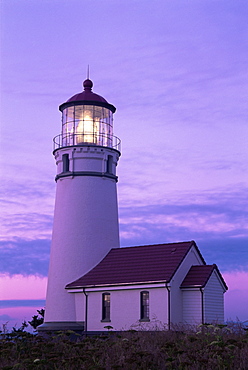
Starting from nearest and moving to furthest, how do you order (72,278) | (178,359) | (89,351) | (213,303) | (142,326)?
(178,359) → (89,351) → (142,326) → (213,303) → (72,278)

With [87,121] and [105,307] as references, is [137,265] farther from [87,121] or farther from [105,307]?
[87,121]

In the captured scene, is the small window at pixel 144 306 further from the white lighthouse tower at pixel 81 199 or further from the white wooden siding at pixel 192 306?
the white lighthouse tower at pixel 81 199

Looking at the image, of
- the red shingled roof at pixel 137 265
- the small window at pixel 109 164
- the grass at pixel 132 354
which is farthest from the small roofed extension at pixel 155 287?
the grass at pixel 132 354

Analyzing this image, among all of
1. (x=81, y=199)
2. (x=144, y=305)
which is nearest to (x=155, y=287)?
(x=144, y=305)

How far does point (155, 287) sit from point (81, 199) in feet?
24.5

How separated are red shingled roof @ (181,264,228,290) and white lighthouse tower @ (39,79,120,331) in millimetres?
5679

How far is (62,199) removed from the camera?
107 ft

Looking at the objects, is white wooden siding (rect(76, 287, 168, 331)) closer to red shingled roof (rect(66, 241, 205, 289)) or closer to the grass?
red shingled roof (rect(66, 241, 205, 289))

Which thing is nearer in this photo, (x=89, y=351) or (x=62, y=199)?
(x=89, y=351)

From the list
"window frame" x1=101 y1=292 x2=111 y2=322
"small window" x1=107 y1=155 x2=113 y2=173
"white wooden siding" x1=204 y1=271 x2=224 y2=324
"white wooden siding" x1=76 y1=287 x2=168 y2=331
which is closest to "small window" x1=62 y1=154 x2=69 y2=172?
"small window" x1=107 y1=155 x2=113 y2=173

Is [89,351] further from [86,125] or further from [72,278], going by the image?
[86,125]

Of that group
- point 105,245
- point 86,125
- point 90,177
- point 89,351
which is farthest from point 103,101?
point 89,351

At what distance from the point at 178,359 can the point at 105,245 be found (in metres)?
19.8

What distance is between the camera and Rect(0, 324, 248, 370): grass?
11773mm
